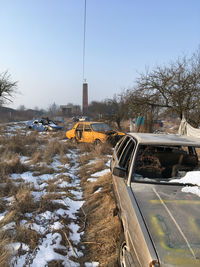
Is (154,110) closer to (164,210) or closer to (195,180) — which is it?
(195,180)

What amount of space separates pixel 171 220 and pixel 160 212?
0.14 meters

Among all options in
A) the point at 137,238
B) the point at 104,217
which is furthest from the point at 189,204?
the point at 104,217

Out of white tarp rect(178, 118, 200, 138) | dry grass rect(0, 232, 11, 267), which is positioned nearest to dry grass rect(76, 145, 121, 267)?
dry grass rect(0, 232, 11, 267)

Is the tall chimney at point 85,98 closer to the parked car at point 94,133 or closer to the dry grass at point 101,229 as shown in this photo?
the parked car at point 94,133

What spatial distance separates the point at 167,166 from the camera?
2961 mm

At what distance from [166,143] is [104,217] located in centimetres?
188

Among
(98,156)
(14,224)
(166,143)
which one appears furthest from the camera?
(98,156)

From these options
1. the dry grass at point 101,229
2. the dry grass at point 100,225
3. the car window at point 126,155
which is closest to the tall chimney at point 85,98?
the dry grass at point 100,225

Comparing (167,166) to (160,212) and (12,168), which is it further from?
(12,168)

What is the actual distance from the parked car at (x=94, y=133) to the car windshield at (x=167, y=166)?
622 centimetres

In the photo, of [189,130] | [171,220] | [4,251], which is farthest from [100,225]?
[189,130]

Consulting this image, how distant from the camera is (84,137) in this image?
10.6 m

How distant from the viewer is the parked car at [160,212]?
1348mm

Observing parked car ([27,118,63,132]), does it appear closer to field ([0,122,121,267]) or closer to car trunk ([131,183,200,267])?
field ([0,122,121,267])
